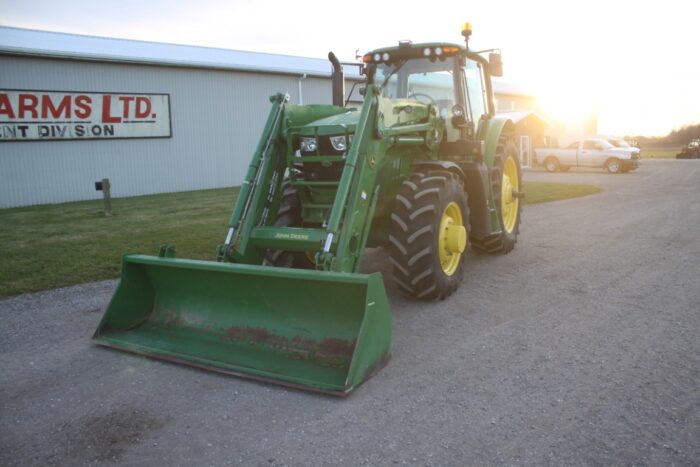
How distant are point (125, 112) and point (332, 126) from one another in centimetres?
1379

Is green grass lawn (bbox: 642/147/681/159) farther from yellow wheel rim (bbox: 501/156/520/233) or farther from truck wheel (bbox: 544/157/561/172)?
yellow wheel rim (bbox: 501/156/520/233)

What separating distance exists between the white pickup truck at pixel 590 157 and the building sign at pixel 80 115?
17.9m

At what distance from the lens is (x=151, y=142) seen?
18422 mm

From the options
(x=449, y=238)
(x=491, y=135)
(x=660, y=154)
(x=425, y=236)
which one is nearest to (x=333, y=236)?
(x=425, y=236)

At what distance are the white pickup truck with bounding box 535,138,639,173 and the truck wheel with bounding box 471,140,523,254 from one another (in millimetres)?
19916

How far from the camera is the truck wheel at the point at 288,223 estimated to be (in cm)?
597

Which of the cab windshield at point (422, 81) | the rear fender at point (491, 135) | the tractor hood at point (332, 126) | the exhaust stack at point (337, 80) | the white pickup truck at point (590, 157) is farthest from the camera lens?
the white pickup truck at point (590, 157)

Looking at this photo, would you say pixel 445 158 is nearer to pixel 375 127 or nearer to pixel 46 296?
pixel 375 127

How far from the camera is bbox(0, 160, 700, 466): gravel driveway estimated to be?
327 cm

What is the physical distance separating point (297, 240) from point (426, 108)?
2.29 m

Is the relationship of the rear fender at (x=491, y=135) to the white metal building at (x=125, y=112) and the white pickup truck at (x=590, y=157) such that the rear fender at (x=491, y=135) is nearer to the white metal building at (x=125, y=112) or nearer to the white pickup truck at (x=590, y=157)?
the white metal building at (x=125, y=112)

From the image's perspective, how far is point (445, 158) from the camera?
7.07 m

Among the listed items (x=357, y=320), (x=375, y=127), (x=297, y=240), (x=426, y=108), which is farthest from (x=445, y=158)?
(x=357, y=320)

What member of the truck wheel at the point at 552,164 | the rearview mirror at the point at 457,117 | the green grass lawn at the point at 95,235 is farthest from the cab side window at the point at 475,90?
the truck wheel at the point at 552,164
